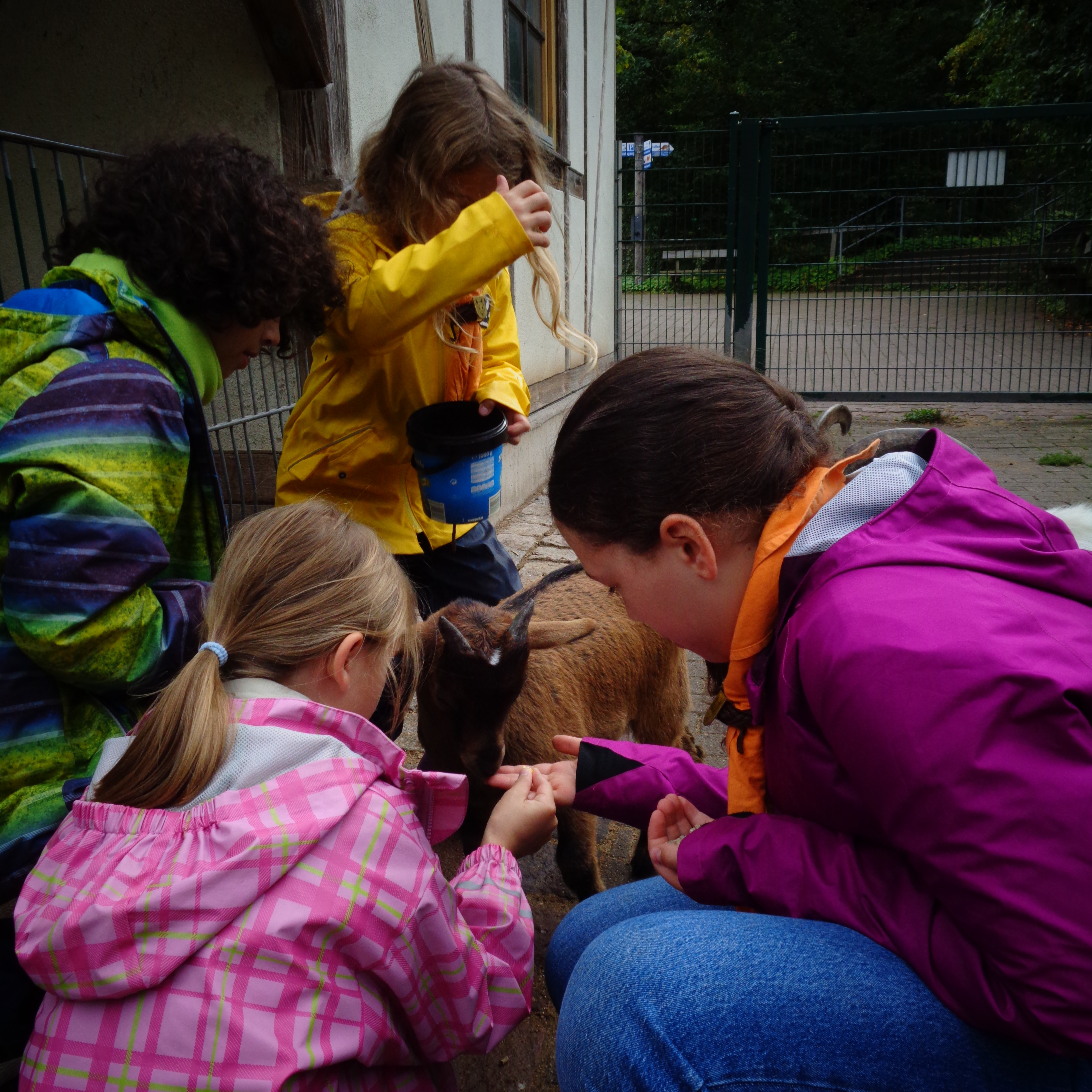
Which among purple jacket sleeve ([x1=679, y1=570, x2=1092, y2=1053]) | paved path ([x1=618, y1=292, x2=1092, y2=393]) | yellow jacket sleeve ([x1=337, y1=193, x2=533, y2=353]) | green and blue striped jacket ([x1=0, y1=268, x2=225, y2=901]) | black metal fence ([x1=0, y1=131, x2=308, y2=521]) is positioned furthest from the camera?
paved path ([x1=618, y1=292, x2=1092, y2=393])

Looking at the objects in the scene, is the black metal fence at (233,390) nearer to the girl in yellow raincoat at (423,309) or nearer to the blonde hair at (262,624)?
the girl in yellow raincoat at (423,309)

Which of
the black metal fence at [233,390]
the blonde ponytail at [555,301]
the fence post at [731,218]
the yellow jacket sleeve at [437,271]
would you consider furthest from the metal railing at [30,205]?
the fence post at [731,218]

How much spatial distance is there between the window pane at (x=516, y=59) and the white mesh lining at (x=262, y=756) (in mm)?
6001

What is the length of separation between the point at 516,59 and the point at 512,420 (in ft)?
15.8

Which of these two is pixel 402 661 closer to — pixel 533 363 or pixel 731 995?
pixel 731 995

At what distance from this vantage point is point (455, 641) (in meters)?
2.56

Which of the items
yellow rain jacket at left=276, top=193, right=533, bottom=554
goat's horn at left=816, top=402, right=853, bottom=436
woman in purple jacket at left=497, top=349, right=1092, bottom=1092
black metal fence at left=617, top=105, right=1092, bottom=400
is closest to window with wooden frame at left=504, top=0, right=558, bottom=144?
black metal fence at left=617, top=105, right=1092, bottom=400

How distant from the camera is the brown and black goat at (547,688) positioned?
8.61ft

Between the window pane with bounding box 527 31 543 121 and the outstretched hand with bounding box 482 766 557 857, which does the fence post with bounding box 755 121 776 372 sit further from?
the outstretched hand with bounding box 482 766 557 857

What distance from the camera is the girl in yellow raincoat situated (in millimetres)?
2568

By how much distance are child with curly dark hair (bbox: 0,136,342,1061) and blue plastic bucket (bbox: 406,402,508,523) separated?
2.07 ft

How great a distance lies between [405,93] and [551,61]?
5.72m

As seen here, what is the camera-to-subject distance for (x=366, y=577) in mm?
1675

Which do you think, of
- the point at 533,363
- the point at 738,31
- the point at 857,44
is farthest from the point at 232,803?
the point at 738,31
